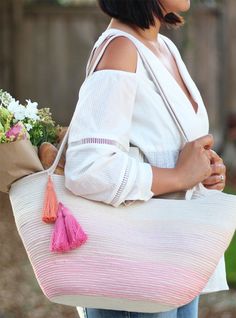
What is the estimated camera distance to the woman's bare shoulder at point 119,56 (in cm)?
231

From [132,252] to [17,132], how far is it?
1.44ft

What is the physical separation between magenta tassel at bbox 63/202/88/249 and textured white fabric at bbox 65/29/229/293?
8 cm

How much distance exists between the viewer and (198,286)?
87.9 inches

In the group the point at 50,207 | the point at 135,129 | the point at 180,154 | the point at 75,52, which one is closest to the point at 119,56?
the point at 135,129

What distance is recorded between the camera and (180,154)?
7.82 feet

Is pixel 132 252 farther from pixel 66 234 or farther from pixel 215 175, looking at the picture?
pixel 215 175

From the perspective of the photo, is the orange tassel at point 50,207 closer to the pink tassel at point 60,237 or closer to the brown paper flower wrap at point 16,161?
the pink tassel at point 60,237

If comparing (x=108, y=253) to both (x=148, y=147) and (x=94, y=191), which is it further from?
(x=148, y=147)

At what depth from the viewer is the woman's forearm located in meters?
2.31

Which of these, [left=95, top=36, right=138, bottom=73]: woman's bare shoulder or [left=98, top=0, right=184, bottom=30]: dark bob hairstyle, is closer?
[left=95, top=36, right=138, bottom=73]: woman's bare shoulder

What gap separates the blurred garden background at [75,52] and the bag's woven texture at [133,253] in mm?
6600

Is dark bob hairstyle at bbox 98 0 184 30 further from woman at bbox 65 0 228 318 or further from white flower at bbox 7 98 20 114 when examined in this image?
white flower at bbox 7 98 20 114

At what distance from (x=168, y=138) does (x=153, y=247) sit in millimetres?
302

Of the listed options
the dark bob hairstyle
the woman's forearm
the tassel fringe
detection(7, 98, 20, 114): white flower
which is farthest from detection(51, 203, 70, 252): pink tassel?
the dark bob hairstyle
